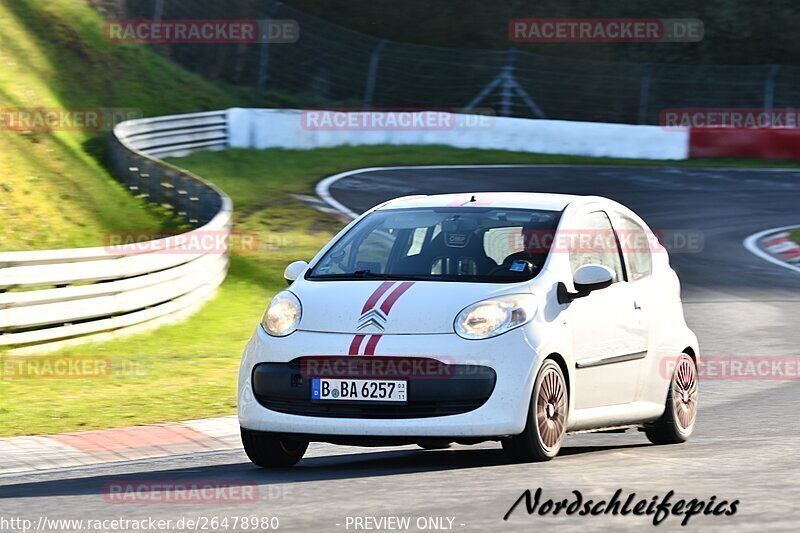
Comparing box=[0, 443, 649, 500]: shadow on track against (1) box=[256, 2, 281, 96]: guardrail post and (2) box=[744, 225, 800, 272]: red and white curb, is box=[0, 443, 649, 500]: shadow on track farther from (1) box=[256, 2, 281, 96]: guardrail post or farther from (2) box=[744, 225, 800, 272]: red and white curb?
(1) box=[256, 2, 281, 96]: guardrail post

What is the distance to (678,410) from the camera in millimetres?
8844

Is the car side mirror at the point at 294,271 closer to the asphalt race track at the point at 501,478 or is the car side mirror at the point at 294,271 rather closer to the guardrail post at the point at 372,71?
the asphalt race track at the point at 501,478

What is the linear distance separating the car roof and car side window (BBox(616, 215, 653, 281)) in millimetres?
285

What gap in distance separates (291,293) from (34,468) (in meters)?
1.89

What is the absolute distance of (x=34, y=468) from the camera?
8086 millimetres

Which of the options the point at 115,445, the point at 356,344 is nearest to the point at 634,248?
the point at 356,344

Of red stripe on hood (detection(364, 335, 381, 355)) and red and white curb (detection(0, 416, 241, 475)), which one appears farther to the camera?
red and white curb (detection(0, 416, 241, 475))

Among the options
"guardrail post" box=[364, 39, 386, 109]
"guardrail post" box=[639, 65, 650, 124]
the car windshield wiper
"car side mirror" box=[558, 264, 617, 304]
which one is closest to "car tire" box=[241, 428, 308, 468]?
the car windshield wiper

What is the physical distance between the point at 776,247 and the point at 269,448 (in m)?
15.6

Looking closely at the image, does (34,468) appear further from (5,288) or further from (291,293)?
(5,288)

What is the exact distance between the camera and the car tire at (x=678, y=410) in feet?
28.7

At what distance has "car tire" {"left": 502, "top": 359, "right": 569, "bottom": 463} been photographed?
7.14 meters

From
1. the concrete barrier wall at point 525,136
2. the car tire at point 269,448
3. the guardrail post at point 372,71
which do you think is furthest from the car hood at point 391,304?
the guardrail post at point 372,71

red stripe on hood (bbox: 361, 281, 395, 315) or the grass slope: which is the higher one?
red stripe on hood (bbox: 361, 281, 395, 315)
